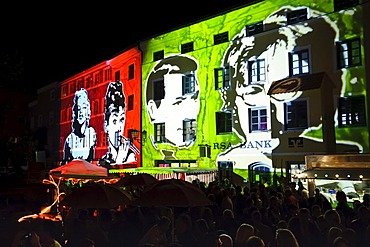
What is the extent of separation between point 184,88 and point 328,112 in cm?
1018

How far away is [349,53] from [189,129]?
11.0 meters

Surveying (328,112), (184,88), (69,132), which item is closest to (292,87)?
(328,112)

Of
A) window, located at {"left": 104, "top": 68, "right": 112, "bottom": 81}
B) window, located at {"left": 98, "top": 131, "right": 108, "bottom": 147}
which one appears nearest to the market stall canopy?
window, located at {"left": 98, "top": 131, "right": 108, "bottom": 147}

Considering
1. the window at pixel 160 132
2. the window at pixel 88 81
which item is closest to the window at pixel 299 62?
the window at pixel 160 132

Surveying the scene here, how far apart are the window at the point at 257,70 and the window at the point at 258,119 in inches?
67.9

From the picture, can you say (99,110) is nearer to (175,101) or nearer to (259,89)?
(175,101)

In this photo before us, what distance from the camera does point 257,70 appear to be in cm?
2375

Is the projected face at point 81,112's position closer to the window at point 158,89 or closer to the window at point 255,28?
the window at point 158,89

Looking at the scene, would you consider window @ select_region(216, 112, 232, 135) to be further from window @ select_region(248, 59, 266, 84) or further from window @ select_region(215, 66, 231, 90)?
window @ select_region(248, 59, 266, 84)

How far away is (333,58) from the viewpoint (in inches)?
816

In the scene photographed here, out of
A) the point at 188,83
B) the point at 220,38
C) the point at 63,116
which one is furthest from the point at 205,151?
the point at 63,116

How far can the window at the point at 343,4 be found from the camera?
1989 centimetres

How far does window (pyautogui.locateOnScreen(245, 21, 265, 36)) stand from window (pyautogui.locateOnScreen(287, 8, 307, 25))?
1.63 metres

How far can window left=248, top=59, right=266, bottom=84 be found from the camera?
23484 mm
